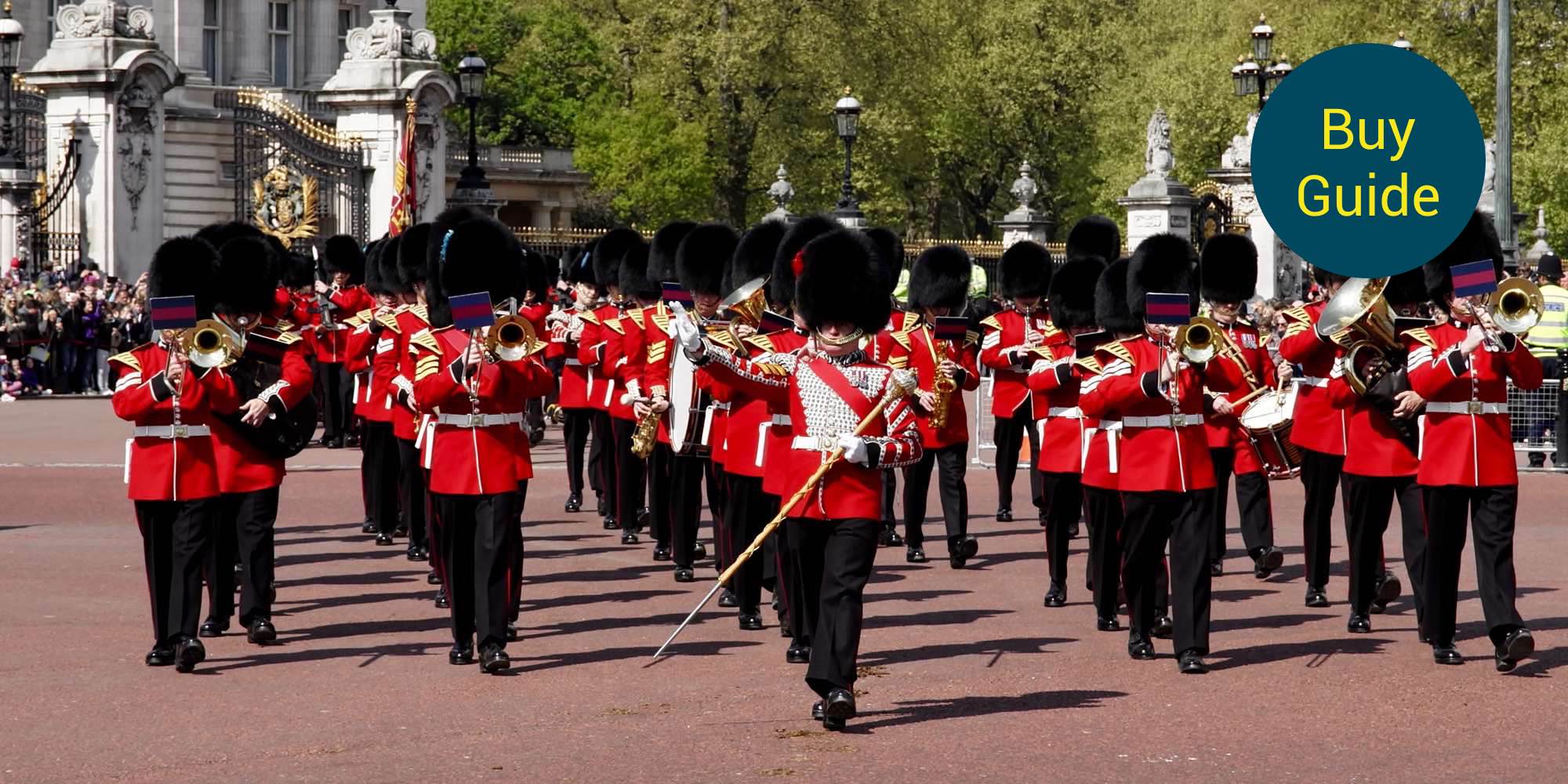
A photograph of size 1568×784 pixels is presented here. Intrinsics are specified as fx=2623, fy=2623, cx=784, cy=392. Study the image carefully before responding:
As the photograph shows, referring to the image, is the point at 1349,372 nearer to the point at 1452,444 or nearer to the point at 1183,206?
the point at 1452,444

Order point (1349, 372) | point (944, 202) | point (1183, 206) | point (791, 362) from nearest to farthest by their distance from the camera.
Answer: point (791, 362) → point (1349, 372) → point (1183, 206) → point (944, 202)

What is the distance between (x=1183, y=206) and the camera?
29.8 metres

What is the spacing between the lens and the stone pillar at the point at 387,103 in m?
30.9

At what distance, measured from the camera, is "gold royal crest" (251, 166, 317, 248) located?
29.9 metres

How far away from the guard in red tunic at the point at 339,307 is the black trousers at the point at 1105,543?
6874 millimetres

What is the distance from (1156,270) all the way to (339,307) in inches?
320

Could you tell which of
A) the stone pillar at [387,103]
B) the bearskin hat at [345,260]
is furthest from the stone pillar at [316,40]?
the bearskin hat at [345,260]

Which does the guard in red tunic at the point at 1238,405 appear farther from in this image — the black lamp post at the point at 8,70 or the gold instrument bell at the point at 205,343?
the black lamp post at the point at 8,70

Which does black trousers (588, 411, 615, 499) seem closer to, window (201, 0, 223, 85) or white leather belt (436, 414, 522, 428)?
white leather belt (436, 414, 522, 428)

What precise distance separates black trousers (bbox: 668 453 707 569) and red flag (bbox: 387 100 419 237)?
1507cm

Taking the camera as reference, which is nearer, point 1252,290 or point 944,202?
point 1252,290

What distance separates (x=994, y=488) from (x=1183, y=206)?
44.8 feet

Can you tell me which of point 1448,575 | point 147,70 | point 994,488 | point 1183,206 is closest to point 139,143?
point 147,70

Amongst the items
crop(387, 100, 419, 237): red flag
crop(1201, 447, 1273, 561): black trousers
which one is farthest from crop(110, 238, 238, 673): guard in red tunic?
crop(387, 100, 419, 237): red flag
